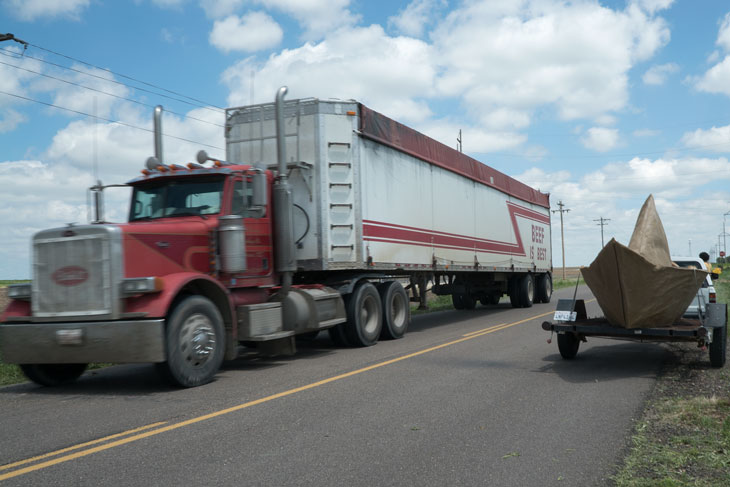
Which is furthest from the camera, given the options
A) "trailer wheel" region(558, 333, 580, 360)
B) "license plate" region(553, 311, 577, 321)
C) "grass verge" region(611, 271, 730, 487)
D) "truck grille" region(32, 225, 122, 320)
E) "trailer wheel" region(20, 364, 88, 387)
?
"trailer wheel" region(558, 333, 580, 360)

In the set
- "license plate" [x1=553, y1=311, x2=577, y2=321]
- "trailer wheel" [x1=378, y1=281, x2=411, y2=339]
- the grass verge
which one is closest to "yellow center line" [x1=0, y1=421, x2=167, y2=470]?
the grass verge

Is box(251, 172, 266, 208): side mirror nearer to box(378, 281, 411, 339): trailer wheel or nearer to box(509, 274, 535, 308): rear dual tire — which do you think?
box(378, 281, 411, 339): trailer wheel

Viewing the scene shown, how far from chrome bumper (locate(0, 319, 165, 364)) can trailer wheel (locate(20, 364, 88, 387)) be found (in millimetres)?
530

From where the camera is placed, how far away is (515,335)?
43.9 ft

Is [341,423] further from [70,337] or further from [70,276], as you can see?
[70,276]

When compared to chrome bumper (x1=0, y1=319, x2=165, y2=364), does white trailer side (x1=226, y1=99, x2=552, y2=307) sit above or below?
above

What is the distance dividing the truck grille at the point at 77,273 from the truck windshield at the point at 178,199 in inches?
73.7

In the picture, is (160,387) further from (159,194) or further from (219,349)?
(159,194)

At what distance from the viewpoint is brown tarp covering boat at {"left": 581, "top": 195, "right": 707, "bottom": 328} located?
28.1 ft

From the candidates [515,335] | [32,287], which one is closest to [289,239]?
[32,287]

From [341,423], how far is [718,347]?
570 centimetres

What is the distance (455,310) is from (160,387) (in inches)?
599

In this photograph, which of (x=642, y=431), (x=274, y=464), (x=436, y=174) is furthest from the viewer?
(x=436, y=174)

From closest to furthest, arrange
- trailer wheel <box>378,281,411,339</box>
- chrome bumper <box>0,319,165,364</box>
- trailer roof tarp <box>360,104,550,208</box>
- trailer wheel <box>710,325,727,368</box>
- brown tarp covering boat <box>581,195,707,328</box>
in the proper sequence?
chrome bumper <box>0,319,165,364</box>, brown tarp covering boat <box>581,195,707,328</box>, trailer wheel <box>710,325,727,368</box>, trailer roof tarp <box>360,104,550,208</box>, trailer wheel <box>378,281,411,339</box>
